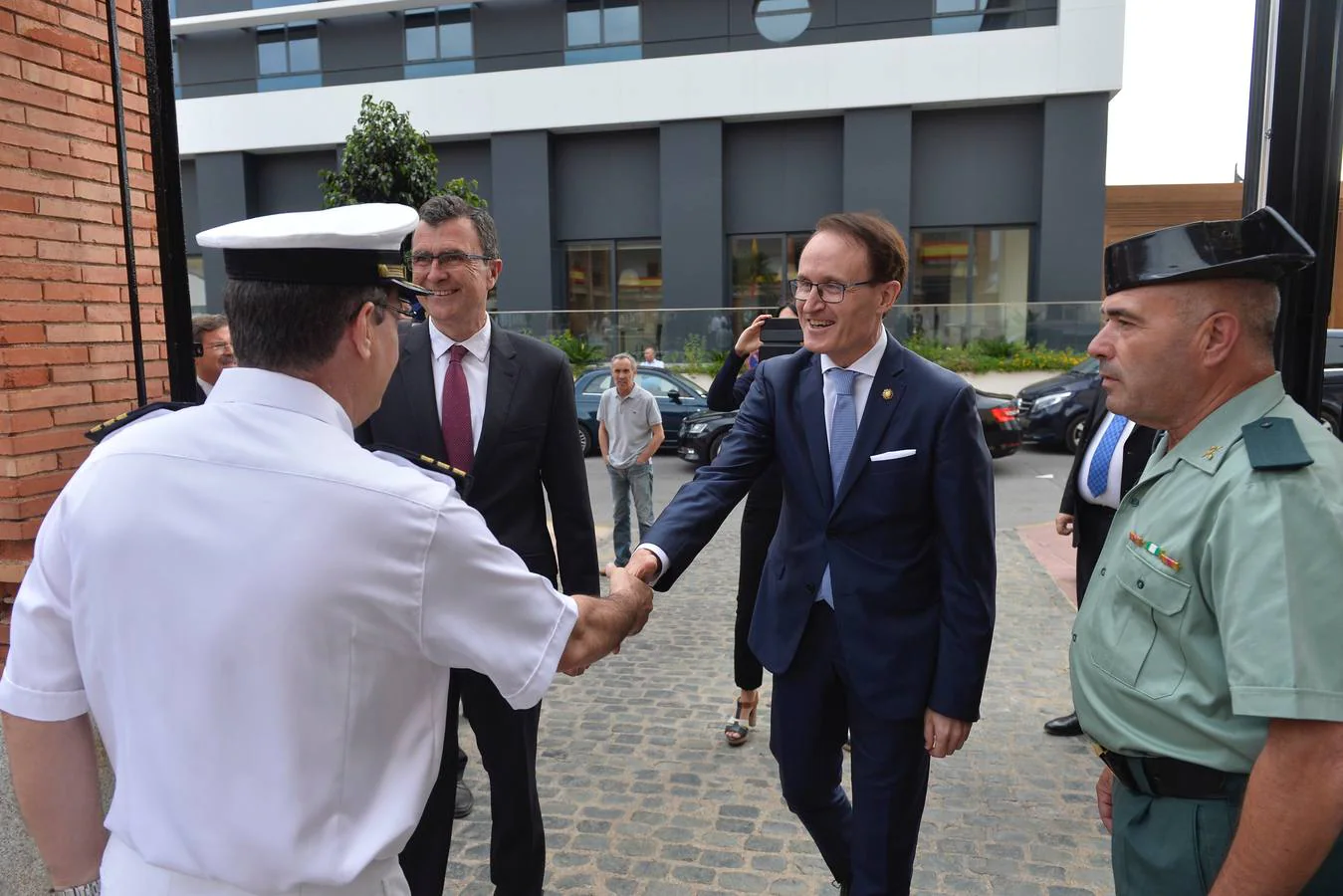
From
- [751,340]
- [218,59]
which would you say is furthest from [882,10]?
[751,340]

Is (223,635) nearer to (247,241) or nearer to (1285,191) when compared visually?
(247,241)

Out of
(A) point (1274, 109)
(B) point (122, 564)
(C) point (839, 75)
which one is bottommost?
(B) point (122, 564)

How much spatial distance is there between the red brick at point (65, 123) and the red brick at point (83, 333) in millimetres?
633

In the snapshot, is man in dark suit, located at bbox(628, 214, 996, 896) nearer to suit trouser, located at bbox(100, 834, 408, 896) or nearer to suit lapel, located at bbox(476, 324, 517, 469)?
suit lapel, located at bbox(476, 324, 517, 469)

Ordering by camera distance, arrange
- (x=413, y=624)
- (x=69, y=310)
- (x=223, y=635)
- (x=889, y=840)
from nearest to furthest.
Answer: (x=223, y=635), (x=413, y=624), (x=889, y=840), (x=69, y=310)

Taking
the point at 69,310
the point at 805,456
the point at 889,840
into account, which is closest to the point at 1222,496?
the point at 805,456

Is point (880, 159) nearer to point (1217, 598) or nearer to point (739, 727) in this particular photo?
point (739, 727)

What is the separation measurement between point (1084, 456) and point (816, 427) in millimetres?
2201

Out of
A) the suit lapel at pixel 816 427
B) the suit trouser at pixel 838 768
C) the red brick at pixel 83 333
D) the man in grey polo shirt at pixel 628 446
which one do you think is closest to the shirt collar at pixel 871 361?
the suit lapel at pixel 816 427

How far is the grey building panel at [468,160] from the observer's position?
23062 millimetres

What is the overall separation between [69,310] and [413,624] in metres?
2.34

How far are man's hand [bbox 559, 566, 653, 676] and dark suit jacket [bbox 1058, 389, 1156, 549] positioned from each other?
251cm

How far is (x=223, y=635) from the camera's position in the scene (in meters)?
1.30

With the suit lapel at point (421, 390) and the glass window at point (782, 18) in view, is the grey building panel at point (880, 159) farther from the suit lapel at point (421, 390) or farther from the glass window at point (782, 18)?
the suit lapel at point (421, 390)
